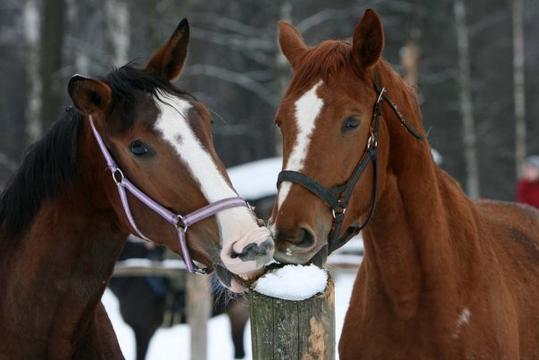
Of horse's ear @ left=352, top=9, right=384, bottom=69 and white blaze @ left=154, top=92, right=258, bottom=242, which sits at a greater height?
horse's ear @ left=352, top=9, right=384, bottom=69

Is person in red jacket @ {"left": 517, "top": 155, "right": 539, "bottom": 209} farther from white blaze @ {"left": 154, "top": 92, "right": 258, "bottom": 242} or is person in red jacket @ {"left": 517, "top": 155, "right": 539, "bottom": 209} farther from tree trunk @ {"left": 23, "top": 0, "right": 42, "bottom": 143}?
tree trunk @ {"left": 23, "top": 0, "right": 42, "bottom": 143}

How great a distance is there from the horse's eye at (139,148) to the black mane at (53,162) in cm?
19

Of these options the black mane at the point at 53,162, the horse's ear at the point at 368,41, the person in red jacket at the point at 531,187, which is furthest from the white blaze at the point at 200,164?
the person in red jacket at the point at 531,187

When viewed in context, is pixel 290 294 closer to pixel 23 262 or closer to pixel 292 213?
pixel 292 213

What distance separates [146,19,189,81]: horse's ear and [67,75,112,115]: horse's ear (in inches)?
13.6

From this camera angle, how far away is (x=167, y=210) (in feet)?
10.3

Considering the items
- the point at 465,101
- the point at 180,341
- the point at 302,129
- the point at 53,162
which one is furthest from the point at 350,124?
the point at 465,101

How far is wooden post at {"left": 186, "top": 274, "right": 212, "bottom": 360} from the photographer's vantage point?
7.38m

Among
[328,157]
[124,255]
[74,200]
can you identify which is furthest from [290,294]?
[124,255]

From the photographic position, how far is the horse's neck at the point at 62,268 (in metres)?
3.25

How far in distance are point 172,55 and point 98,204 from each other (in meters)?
0.75

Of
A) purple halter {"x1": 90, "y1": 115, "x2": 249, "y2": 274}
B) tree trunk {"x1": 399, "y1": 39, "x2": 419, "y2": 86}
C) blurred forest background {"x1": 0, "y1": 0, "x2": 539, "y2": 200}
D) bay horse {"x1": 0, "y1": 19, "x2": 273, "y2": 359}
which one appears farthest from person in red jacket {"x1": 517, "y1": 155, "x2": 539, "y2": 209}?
blurred forest background {"x1": 0, "y1": 0, "x2": 539, "y2": 200}

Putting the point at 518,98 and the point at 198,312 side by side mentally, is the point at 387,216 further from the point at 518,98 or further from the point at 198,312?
the point at 518,98

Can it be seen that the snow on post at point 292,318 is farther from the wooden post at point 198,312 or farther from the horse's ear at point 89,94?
the wooden post at point 198,312
